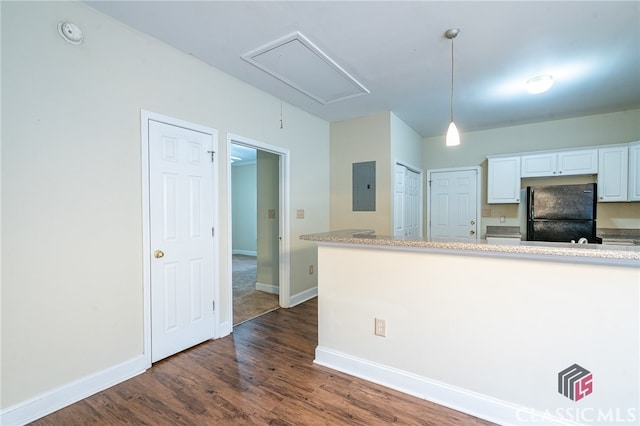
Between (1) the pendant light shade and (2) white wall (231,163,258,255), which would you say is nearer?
(1) the pendant light shade

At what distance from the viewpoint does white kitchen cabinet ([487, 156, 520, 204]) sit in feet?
14.6

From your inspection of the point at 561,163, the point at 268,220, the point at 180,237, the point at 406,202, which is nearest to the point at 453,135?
the point at 406,202

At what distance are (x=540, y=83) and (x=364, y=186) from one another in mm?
2259

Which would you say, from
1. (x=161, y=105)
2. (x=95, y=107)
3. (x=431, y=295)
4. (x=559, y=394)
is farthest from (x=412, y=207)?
(x=95, y=107)

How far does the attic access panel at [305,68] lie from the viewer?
7.84ft

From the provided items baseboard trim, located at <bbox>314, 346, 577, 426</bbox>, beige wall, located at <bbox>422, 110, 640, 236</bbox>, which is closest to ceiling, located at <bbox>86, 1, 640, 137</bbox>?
beige wall, located at <bbox>422, 110, 640, 236</bbox>

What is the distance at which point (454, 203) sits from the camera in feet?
16.8

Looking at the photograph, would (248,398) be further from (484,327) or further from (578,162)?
(578,162)

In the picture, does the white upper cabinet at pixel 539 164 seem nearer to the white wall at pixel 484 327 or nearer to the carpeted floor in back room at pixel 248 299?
the white wall at pixel 484 327

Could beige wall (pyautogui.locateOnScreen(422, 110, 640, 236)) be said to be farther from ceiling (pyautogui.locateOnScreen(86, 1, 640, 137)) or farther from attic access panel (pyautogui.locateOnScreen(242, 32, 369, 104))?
attic access panel (pyautogui.locateOnScreen(242, 32, 369, 104))

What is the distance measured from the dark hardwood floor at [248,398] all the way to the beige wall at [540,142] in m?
4.04

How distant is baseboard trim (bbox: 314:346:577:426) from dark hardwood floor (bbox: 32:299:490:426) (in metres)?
0.05

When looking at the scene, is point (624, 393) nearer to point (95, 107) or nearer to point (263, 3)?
point (263, 3)

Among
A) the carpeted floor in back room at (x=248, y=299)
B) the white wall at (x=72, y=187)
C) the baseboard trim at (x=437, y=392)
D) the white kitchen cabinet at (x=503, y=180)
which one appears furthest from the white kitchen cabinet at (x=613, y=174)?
the white wall at (x=72, y=187)
